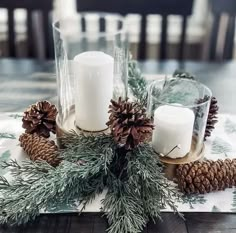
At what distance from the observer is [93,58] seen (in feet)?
2.89

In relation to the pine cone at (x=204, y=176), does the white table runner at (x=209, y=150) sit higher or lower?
lower

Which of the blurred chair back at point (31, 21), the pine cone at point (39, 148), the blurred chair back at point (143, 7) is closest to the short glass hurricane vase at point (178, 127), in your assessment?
the pine cone at point (39, 148)

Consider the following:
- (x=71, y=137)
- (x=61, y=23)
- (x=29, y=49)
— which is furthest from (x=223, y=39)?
(x=71, y=137)

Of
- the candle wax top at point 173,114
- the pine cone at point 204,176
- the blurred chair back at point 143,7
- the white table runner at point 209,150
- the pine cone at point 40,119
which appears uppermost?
the blurred chair back at point 143,7

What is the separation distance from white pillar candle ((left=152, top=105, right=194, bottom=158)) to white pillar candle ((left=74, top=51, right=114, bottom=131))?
12 cm

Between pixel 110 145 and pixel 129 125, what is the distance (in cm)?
6

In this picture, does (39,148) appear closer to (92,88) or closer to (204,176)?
(92,88)

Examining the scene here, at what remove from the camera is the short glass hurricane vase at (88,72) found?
878 mm

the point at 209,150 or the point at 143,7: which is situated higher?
the point at 143,7

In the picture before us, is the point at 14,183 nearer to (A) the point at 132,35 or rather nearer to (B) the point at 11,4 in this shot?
(B) the point at 11,4

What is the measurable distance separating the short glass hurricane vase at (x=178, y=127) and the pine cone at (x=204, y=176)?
35 mm

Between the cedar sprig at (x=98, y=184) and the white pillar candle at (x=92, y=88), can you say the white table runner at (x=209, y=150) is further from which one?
the white pillar candle at (x=92, y=88)

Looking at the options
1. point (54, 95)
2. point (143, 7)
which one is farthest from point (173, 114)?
point (143, 7)

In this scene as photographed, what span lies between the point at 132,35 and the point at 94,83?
4.77ft
